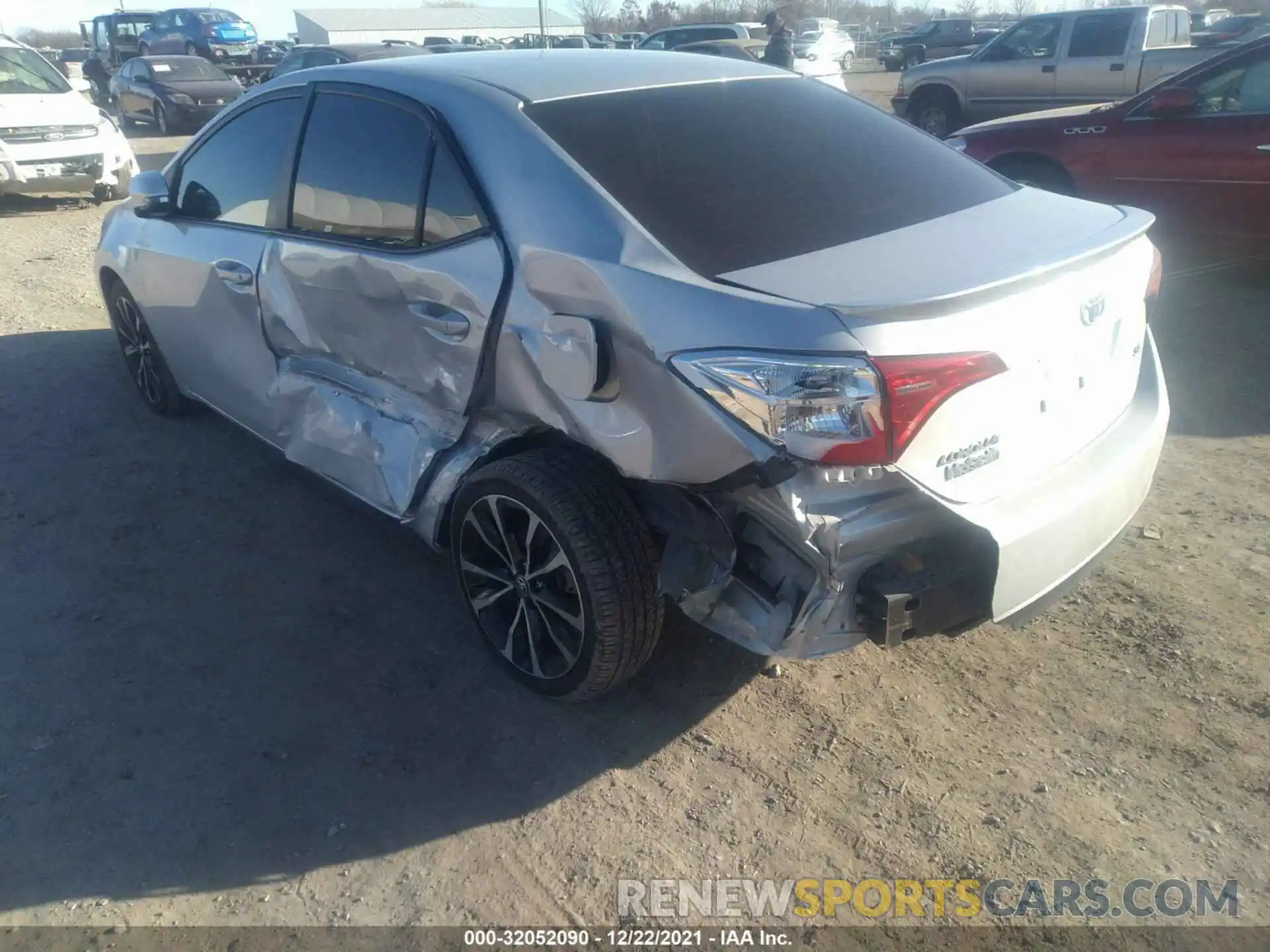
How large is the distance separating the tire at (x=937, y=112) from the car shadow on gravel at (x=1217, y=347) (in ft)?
25.1

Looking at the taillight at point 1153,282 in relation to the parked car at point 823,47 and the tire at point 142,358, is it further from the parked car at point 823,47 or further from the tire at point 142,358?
the parked car at point 823,47

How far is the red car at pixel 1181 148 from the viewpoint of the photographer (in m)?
6.30

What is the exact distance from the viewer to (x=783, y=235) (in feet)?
8.78

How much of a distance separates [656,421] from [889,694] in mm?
1232

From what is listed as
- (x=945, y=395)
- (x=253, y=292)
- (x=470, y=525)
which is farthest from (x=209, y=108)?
(x=945, y=395)

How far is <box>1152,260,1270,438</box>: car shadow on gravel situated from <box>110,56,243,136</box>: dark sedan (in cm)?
1599

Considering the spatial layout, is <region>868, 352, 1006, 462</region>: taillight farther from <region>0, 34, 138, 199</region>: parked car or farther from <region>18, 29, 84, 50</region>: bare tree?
<region>18, 29, 84, 50</region>: bare tree

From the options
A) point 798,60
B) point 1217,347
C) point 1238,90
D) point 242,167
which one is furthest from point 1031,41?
point 242,167

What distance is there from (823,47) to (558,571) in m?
16.2

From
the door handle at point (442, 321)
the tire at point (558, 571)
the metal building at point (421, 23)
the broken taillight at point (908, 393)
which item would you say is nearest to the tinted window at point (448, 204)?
the door handle at point (442, 321)

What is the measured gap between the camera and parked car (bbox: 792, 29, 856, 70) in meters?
16.4

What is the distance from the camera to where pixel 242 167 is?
4.04 m

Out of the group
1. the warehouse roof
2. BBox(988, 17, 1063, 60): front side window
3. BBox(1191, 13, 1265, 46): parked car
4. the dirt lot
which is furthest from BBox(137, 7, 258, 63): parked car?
the warehouse roof

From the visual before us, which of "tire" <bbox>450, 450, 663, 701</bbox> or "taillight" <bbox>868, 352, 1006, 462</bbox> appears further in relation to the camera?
"tire" <bbox>450, 450, 663, 701</bbox>
